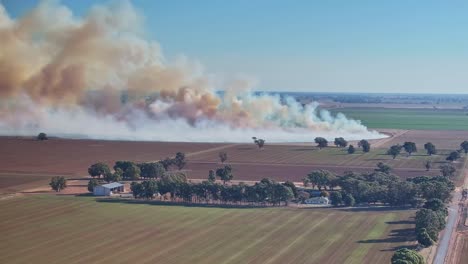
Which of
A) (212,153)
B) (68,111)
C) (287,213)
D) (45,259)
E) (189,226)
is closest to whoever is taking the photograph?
(45,259)

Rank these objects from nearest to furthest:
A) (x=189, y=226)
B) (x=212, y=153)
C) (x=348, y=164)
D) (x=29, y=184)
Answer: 1. (x=189, y=226)
2. (x=29, y=184)
3. (x=348, y=164)
4. (x=212, y=153)

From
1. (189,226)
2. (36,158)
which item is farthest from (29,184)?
(189,226)

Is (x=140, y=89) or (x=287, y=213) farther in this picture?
(x=140, y=89)

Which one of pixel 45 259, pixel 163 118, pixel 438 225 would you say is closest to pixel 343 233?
pixel 438 225

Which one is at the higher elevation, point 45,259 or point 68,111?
point 68,111

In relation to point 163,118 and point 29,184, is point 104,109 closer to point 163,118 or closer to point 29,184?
point 163,118

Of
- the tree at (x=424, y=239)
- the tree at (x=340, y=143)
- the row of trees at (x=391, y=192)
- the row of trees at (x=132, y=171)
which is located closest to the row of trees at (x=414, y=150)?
the tree at (x=340, y=143)
